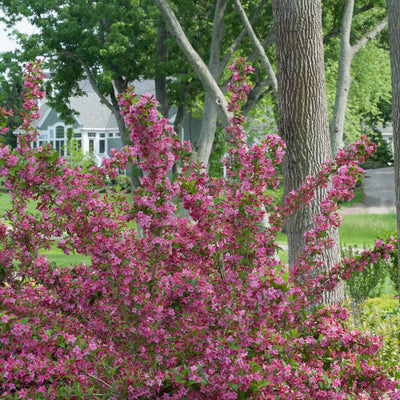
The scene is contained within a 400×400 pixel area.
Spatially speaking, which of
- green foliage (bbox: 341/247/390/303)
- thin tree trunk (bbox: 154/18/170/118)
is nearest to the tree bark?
green foliage (bbox: 341/247/390/303)

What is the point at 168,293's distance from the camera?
3.06 metres

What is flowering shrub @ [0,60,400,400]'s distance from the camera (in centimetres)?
261

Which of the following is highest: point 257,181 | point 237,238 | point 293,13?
point 293,13

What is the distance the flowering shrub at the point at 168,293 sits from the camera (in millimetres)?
2613

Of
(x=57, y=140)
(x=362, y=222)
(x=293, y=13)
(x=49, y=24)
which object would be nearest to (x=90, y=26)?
(x=49, y=24)

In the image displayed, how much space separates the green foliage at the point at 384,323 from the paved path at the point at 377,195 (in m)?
16.6

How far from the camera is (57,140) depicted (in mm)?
39812

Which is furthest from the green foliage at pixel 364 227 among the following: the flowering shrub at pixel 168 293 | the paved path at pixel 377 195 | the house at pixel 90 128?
the house at pixel 90 128

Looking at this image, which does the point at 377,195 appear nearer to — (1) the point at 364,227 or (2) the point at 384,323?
(1) the point at 364,227

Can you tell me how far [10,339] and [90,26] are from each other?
13.9 metres

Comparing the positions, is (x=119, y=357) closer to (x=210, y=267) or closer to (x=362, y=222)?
(x=210, y=267)

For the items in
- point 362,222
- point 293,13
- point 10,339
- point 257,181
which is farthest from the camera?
point 362,222

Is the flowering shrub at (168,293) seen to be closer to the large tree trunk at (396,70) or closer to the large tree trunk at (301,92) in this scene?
the large tree trunk at (396,70)

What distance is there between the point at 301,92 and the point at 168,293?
3646 millimetres
